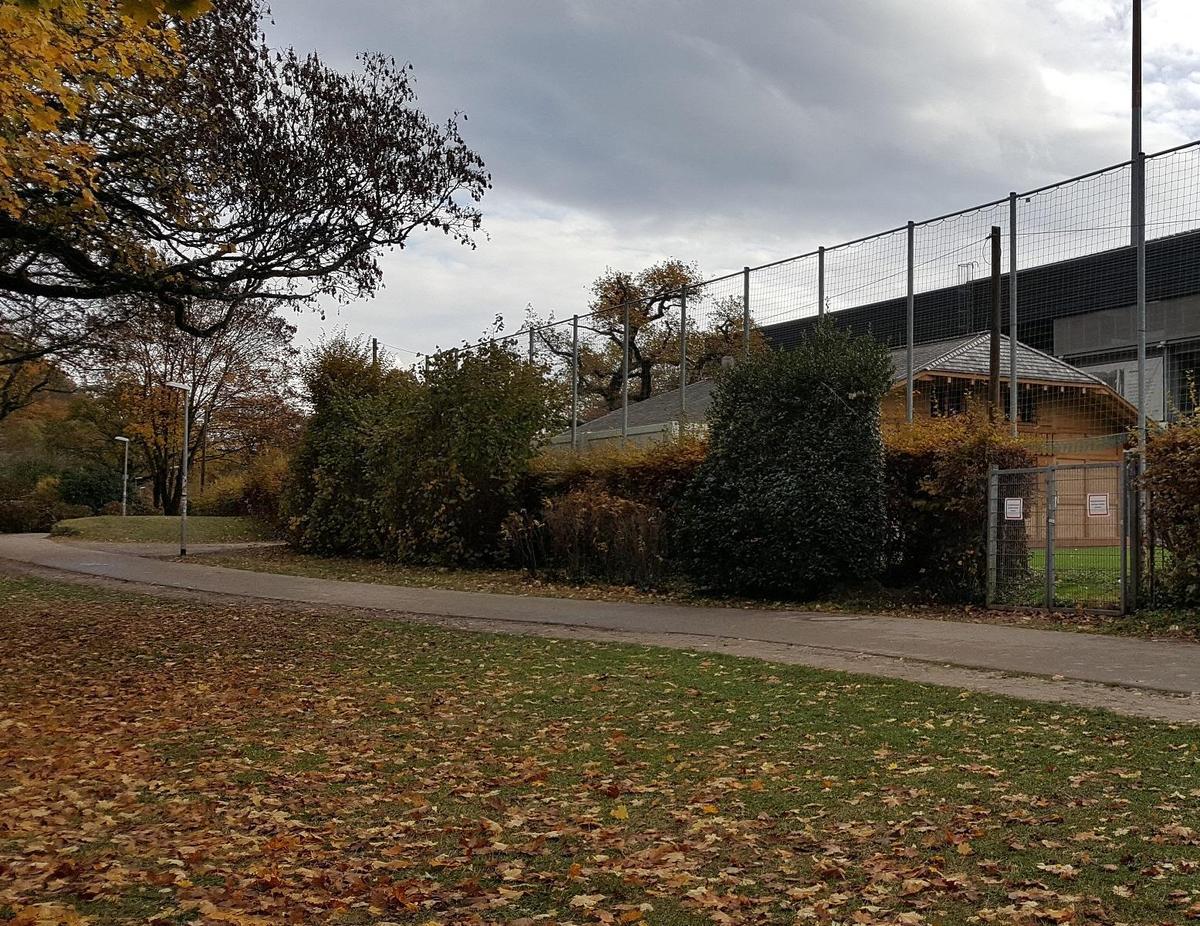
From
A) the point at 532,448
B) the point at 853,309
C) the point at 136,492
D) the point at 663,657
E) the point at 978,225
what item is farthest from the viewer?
the point at 136,492

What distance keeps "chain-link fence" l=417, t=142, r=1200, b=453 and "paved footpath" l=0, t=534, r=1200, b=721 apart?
12.7 ft

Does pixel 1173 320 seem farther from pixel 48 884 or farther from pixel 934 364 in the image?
pixel 48 884

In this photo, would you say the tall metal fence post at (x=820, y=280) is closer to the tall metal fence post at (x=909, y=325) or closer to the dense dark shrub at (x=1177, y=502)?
the tall metal fence post at (x=909, y=325)

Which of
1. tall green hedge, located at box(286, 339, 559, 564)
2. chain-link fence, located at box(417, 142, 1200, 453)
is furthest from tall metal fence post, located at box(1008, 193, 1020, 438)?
tall green hedge, located at box(286, 339, 559, 564)

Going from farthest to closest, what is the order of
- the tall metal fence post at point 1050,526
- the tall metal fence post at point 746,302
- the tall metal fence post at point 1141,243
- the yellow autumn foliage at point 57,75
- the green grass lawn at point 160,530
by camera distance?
the green grass lawn at point 160,530 < the tall metal fence post at point 746,302 < the tall metal fence post at point 1050,526 < the tall metal fence post at point 1141,243 < the yellow autumn foliage at point 57,75

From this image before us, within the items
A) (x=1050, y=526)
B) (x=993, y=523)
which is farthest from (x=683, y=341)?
(x=1050, y=526)

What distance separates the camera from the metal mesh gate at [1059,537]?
43.5 feet

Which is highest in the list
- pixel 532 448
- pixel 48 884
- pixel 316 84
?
pixel 316 84

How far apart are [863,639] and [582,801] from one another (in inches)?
263

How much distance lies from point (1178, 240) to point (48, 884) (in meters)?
15.1

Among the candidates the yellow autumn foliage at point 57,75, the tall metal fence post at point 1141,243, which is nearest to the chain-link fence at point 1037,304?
the tall metal fence post at point 1141,243

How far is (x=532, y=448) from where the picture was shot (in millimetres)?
23109

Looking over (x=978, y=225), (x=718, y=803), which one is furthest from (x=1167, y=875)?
(x=978, y=225)

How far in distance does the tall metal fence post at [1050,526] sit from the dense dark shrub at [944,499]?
509 mm
